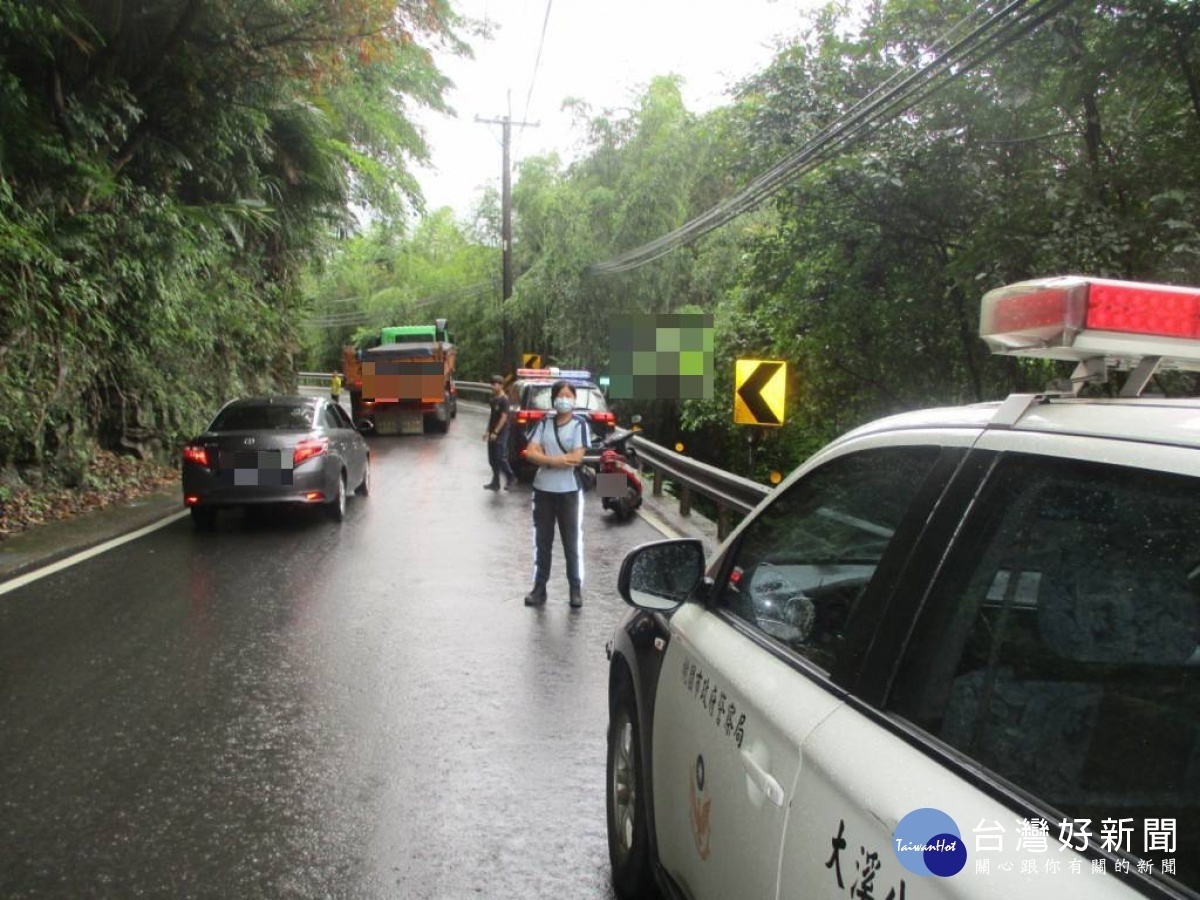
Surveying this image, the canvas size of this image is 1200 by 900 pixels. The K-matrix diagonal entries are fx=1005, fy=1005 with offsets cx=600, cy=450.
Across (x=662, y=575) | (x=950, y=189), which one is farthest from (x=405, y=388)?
(x=662, y=575)

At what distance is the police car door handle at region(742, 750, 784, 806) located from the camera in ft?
6.56

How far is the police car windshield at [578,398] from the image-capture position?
15.7m

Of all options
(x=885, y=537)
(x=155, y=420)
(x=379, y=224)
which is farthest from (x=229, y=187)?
(x=885, y=537)

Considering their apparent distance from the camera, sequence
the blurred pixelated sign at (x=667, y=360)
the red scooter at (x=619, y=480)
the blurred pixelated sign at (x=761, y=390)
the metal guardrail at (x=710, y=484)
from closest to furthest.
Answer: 1. the metal guardrail at (x=710, y=484)
2. the blurred pixelated sign at (x=761, y=390)
3. the red scooter at (x=619, y=480)
4. the blurred pixelated sign at (x=667, y=360)

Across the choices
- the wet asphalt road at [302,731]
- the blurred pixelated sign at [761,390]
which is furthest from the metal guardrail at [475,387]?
the wet asphalt road at [302,731]

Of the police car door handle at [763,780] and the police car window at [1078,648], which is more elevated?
the police car window at [1078,648]

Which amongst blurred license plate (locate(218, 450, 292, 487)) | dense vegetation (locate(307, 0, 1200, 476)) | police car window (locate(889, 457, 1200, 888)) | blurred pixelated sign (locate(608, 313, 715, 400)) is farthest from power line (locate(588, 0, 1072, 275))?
blurred license plate (locate(218, 450, 292, 487))

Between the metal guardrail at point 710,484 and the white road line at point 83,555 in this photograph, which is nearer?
the white road line at point 83,555

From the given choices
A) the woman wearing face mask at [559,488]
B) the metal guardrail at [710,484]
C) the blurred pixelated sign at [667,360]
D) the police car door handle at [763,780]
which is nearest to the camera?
the police car door handle at [763,780]

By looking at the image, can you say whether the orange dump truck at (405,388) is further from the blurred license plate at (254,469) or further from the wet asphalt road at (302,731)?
the wet asphalt road at (302,731)

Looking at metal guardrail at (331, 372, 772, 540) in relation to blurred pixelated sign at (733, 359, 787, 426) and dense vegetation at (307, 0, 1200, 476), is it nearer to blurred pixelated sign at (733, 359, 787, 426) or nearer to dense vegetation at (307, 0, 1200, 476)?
blurred pixelated sign at (733, 359, 787, 426)

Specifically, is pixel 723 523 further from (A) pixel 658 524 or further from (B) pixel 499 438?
(B) pixel 499 438

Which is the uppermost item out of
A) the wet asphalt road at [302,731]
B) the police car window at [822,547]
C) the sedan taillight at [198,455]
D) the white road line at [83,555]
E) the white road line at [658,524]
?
the police car window at [822,547]

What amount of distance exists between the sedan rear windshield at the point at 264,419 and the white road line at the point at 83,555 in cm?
139
